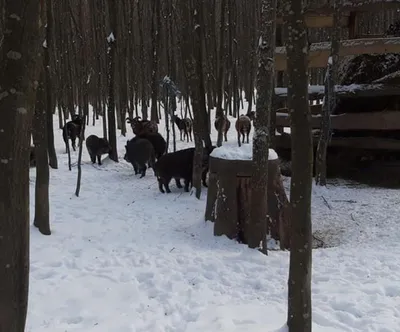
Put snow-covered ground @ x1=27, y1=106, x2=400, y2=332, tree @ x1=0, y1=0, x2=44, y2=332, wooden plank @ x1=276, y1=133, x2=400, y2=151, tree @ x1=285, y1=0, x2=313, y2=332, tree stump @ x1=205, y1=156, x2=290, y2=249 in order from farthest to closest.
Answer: wooden plank @ x1=276, y1=133, x2=400, y2=151 → tree stump @ x1=205, y1=156, x2=290, y2=249 → snow-covered ground @ x1=27, y1=106, x2=400, y2=332 → tree @ x1=285, y1=0, x2=313, y2=332 → tree @ x1=0, y1=0, x2=44, y2=332

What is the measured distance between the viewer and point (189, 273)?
20.5ft

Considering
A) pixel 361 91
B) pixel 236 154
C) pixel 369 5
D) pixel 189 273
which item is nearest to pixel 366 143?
pixel 361 91

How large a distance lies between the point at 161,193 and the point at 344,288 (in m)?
6.75

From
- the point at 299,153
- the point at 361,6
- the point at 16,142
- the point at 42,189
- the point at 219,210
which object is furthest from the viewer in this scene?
the point at 361,6

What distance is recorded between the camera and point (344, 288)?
228 inches

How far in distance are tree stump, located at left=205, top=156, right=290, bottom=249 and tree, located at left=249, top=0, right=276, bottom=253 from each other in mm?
491

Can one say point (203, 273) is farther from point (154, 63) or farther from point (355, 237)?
point (154, 63)

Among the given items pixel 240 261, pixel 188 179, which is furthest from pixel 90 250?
pixel 188 179

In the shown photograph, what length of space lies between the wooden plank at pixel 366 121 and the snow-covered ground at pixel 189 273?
2983 millimetres

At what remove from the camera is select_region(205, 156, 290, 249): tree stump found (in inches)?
311

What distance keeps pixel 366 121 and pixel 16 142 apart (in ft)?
37.6

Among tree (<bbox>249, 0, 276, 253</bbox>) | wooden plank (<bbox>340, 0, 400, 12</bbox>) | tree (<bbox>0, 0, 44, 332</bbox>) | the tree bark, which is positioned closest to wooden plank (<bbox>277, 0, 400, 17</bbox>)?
wooden plank (<bbox>340, 0, 400, 12</bbox>)

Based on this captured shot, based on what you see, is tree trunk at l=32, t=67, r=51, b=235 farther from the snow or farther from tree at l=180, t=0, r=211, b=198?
tree at l=180, t=0, r=211, b=198

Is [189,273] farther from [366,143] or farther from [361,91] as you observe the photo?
[361,91]
